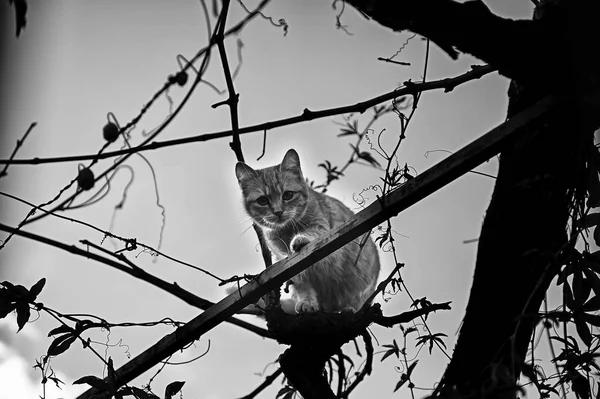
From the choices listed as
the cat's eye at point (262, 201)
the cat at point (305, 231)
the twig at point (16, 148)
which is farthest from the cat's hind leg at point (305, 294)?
the twig at point (16, 148)

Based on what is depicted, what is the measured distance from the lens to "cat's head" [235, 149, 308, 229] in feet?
7.49

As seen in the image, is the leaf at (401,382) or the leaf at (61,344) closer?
the leaf at (401,382)

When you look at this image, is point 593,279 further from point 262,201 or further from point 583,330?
point 262,201

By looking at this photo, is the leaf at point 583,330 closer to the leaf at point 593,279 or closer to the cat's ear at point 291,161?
the leaf at point 593,279

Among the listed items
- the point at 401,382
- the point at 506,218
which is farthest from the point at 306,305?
the point at 506,218

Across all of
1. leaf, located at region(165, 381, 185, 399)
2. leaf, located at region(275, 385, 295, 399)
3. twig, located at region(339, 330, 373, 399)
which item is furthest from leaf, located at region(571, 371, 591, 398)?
leaf, located at region(165, 381, 185, 399)

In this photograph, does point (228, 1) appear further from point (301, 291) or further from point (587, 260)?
point (301, 291)

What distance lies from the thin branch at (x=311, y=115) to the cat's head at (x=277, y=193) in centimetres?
118

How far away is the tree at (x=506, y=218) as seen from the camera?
0.89 m

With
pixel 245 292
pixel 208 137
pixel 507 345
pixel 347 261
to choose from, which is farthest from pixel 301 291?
pixel 208 137

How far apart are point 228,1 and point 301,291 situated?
132cm

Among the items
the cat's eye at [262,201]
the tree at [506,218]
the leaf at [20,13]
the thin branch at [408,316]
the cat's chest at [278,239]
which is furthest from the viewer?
the cat's eye at [262,201]

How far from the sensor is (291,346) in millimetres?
1304

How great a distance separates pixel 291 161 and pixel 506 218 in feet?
5.07
